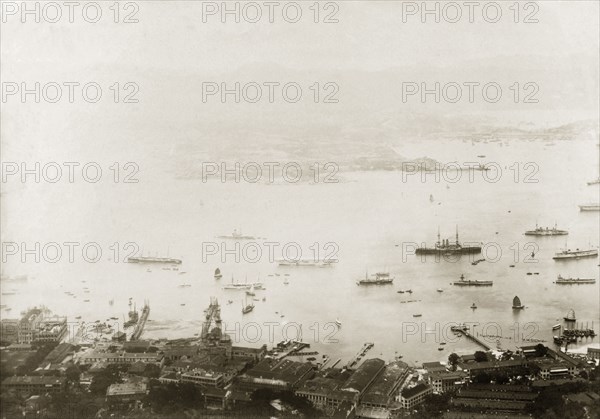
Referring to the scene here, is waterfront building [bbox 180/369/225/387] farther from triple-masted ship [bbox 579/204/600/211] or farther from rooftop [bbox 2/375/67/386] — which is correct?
triple-masted ship [bbox 579/204/600/211]

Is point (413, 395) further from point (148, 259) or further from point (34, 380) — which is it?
point (34, 380)

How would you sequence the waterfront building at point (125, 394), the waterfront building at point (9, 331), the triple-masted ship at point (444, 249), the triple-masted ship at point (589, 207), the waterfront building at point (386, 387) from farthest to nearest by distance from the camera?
the triple-masted ship at point (589, 207), the triple-masted ship at point (444, 249), the waterfront building at point (9, 331), the waterfront building at point (125, 394), the waterfront building at point (386, 387)

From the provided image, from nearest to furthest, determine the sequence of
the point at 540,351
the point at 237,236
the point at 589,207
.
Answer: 1. the point at 540,351
2. the point at 237,236
3. the point at 589,207

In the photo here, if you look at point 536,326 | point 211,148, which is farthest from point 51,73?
point 536,326

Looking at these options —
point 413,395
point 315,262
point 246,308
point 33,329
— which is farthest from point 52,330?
point 413,395

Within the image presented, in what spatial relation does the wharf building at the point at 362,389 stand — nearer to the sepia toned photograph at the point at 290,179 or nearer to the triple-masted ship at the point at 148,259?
the sepia toned photograph at the point at 290,179

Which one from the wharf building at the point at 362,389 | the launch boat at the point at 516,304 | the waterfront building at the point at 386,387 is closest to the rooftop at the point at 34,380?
the wharf building at the point at 362,389

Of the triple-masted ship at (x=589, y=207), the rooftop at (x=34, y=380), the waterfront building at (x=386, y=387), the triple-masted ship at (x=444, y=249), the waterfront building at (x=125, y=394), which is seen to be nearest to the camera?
the waterfront building at (x=386, y=387)
